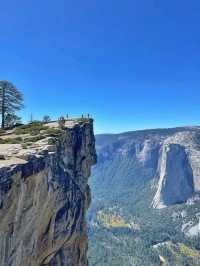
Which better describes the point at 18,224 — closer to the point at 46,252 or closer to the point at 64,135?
the point at 46,252

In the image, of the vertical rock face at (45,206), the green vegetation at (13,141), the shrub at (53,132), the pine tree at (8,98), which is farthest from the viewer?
the pine tree at (8,98)

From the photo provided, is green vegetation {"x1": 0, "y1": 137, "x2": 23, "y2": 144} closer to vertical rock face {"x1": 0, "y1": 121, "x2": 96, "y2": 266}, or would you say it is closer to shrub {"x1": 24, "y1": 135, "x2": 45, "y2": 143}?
shrub {"x1": 24, "y1": 135, "x2": 45, "y2": 143}

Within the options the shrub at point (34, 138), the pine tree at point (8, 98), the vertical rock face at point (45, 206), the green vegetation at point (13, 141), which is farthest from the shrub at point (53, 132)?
the pine tree at point (8, 98)

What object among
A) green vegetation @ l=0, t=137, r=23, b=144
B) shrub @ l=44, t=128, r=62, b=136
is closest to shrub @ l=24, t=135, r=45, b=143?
green vegetation @ l=0, t=137, r=23, b=144

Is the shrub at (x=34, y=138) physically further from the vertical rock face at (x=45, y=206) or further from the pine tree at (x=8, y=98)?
the pine tree at (x=8, y=98)

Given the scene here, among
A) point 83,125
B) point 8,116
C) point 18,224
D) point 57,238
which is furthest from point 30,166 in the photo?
point 8,116

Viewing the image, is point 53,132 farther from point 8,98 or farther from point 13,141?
point 8,98
